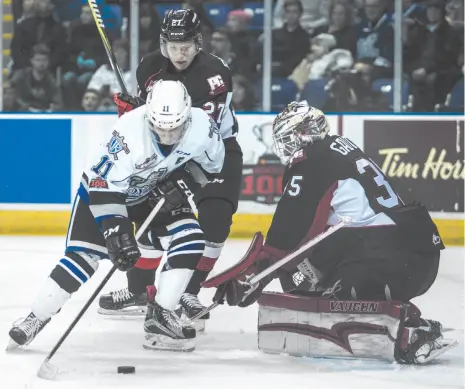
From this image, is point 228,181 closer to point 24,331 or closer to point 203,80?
point 203,80

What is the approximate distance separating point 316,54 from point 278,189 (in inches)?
33.7

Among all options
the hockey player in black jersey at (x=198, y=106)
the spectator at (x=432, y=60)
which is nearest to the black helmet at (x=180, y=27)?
the hockey player in black jersey at (x=198, y=106)

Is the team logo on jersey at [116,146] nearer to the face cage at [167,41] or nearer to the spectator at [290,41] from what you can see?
the face cage at [167,41]

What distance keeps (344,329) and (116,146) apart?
95 centimetres

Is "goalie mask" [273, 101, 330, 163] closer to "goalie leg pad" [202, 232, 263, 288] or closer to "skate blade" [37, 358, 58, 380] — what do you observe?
"goalie leg pad" [202, 232, 263, 288]

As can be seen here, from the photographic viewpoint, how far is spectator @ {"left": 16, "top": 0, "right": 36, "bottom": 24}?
743 centimetres

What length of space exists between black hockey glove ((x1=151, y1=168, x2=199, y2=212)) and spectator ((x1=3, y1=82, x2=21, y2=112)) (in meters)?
3.46

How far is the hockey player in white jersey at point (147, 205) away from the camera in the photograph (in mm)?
3848

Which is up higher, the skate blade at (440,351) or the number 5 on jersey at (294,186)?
the number 5 on jersey at (294,186)

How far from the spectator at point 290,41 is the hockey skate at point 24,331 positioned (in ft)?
11.6

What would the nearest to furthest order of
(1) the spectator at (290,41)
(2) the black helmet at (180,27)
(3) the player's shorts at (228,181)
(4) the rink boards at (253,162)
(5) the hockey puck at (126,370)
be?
(5) the hockey puck at (126,370)
(2) the black helmet at (180,27)
(3) the player's shorts at (228,181)
(4) the rink boards at (253,162)
(1) the spectator at (290,41)

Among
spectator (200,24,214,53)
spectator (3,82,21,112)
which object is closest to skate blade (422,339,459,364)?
spectator (200,24,214,53)

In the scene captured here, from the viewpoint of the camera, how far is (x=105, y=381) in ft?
11.9

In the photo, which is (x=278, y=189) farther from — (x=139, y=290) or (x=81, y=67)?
(x=139, y=290)
